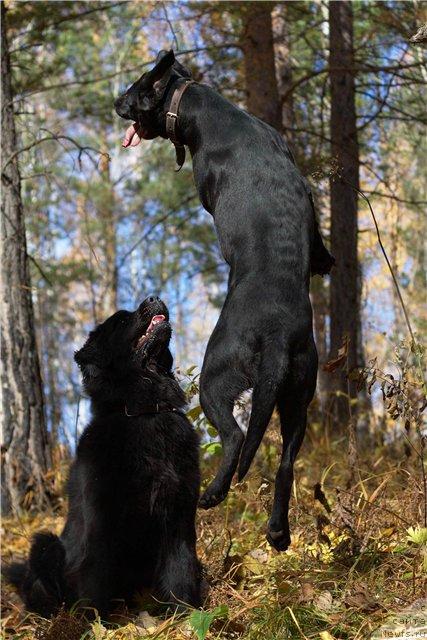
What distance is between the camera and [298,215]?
346 cm

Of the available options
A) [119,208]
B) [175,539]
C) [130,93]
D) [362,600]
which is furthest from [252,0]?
[119,208]

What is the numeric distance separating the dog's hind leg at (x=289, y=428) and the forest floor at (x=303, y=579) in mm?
654

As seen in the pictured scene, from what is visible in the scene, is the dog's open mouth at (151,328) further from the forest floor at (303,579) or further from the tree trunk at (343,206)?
the tree trunk at (343,206)

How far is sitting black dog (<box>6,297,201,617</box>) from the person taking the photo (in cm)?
473

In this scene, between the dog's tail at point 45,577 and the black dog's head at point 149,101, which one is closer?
the black dog's head at point 149,101

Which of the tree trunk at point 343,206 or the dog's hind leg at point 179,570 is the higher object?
the tree trunk at point 343,206

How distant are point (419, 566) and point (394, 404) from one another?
0.85 m

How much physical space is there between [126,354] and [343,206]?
5411 mm

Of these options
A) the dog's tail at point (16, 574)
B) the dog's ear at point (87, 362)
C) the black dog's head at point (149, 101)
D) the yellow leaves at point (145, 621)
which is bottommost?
the yellow leaves at point (145, 621)

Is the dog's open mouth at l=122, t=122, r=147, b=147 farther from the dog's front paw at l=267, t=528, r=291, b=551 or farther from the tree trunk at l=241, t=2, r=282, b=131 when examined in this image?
the tree trunk at l=241, t=2, r=282, b=131

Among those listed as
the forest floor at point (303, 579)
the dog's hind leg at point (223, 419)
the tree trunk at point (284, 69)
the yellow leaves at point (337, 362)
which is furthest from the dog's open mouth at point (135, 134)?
A: the tree trunk at point (284, 69)

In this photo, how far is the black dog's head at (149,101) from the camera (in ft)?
12.2

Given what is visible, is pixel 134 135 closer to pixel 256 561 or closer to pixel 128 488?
pixel 128 488

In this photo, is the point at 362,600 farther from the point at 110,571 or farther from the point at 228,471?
the point at 110,571
